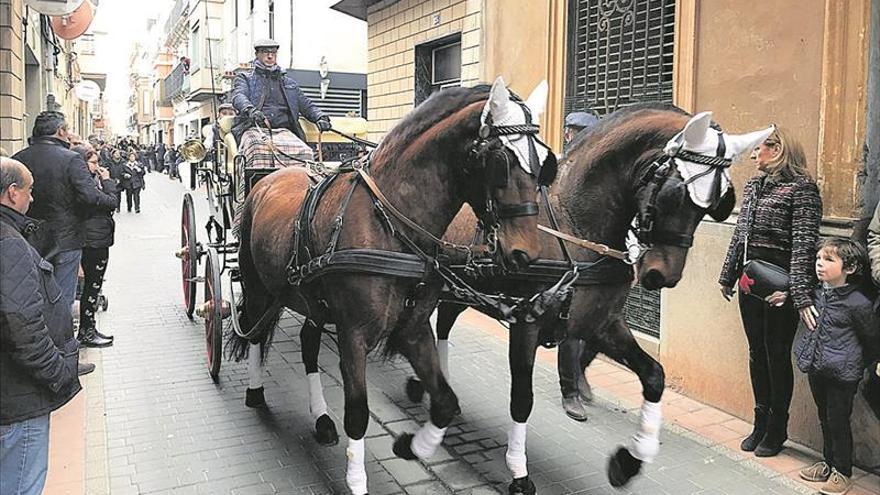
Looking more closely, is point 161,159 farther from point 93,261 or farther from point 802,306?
point 802,306

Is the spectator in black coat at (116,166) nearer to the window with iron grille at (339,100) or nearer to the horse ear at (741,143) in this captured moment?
the window with iron grille at (339,100)

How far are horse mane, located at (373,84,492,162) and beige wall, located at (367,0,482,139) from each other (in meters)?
5.57

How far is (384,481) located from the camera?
4289 millimetres

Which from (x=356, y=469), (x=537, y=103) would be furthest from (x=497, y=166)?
(x=356, y=469)

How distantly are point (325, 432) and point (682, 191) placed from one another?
9.11ft

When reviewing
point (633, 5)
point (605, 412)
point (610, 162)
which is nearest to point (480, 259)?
point (610, 162)

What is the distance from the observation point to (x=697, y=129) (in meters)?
3.40

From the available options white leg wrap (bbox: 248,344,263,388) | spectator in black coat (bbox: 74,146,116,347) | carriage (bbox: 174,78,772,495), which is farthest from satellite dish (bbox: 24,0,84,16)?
carriage (bbox: 174,78,772,495)

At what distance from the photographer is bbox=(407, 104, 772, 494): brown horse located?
3572 mm

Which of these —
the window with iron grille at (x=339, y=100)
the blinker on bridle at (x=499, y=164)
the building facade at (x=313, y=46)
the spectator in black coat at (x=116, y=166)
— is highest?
the building facade at (x=313, y=46)

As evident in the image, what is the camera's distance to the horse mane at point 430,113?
3559 mm

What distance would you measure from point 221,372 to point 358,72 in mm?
18612

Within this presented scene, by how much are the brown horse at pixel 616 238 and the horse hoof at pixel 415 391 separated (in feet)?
5.46

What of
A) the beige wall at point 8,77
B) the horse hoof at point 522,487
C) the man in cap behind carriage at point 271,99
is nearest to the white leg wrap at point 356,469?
the horse hoof at point 522,487
